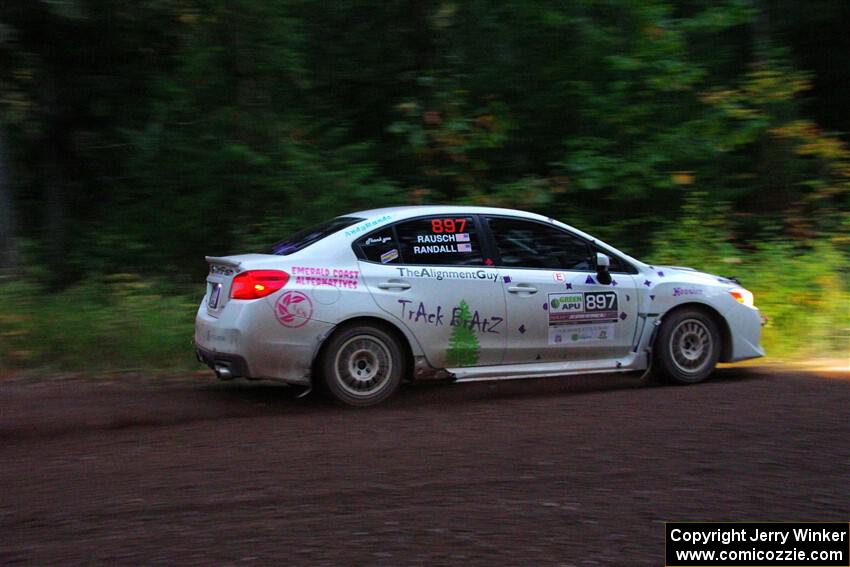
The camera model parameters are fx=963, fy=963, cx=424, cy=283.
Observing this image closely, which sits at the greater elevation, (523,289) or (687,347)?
(523,289)

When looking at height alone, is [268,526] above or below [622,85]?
below

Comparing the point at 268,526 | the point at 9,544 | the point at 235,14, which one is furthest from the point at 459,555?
the point at 235,14

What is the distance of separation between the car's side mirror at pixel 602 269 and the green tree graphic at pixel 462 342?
1.29m

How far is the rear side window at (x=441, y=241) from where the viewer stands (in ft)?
27.0

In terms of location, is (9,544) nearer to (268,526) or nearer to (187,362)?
(268,526)

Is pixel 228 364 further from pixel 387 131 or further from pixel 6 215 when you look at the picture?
pixel 387 131

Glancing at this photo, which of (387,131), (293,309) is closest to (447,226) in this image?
(293,309)

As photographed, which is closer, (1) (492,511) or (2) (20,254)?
(1) (492,511)

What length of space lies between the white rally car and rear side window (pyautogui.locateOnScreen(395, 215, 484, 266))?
1 centimetres

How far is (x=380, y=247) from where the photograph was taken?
8141mm

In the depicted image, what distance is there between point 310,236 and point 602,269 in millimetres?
2613

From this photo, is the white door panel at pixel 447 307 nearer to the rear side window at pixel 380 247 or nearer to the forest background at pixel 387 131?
the rear side window at pixel 380 247

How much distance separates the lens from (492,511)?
17.0ft

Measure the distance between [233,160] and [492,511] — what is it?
28.1ft
